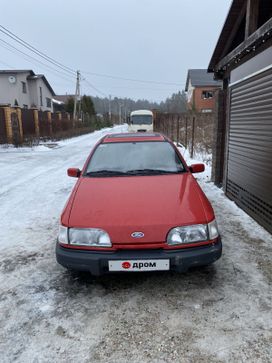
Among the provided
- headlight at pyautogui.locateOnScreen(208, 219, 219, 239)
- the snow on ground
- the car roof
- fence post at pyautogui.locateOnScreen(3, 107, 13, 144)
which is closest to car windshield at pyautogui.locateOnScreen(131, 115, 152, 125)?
fence post at pyautogui.locateOnScreen(3, 107, 13, 144)

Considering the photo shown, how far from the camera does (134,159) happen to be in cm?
431

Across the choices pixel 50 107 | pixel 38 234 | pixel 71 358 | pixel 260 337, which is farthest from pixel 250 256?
pixel 50 107

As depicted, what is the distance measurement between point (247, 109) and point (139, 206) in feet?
11.6

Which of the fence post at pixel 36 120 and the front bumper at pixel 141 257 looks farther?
the fence post at pixel 36 120

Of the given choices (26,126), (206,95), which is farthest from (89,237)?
(206,95)

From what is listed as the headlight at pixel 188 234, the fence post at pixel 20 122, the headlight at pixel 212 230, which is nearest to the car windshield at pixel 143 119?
the fence post at pixel 20 122

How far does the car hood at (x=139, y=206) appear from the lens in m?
2.91

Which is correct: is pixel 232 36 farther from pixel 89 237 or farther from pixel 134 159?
pixel 89 237

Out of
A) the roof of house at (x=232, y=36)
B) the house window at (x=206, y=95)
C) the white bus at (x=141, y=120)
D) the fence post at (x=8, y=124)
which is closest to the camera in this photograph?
the roof of house at (x=232, y=36)

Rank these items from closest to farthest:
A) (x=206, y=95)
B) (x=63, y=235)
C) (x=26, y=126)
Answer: (x=63, y=235)
(x=26, y=126)
(x=206, y=95)

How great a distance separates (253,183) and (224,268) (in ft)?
7.25

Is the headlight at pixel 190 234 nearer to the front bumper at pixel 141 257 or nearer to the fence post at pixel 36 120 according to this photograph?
the front bumper at pixel 141 257

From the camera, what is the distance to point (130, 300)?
299 cm

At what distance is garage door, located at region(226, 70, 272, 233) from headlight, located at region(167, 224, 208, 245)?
211 centimetres
